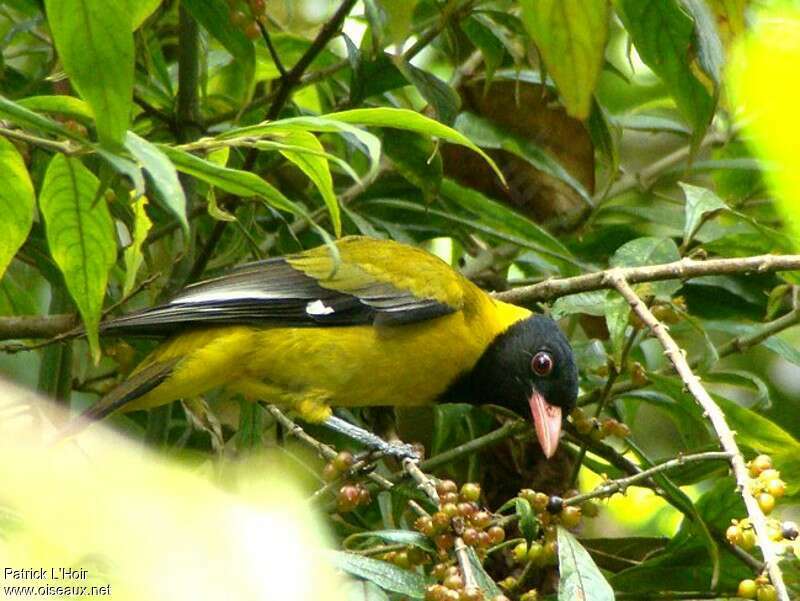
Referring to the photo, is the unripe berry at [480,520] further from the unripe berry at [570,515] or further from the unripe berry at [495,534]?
the unripe berry at [570,515]

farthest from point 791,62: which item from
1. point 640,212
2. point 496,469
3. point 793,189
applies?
point 640,212

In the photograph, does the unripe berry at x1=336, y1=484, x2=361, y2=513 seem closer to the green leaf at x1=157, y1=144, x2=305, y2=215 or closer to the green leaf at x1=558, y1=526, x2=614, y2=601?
the green leaf at x1=558, y1=526, x2=614, y2=601

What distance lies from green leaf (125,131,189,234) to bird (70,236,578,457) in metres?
1.46

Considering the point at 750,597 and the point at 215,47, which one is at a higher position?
the point at 215,47

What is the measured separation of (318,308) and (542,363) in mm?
623

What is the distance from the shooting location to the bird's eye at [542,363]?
10.9 ft

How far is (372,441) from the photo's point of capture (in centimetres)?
297

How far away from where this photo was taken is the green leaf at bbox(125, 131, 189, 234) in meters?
1.41

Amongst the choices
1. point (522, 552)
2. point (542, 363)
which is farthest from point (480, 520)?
point (542, 363)

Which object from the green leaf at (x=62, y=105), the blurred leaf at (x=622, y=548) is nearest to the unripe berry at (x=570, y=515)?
the blurred leaf at (x=622, y=548)

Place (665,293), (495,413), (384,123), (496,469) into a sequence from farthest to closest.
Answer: (495,413)
(496,469)
(665,293)
(384,123)

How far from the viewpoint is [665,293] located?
7.95ft

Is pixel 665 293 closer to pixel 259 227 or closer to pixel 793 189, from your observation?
pixel 259 227

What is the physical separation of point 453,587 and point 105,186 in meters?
0.71
